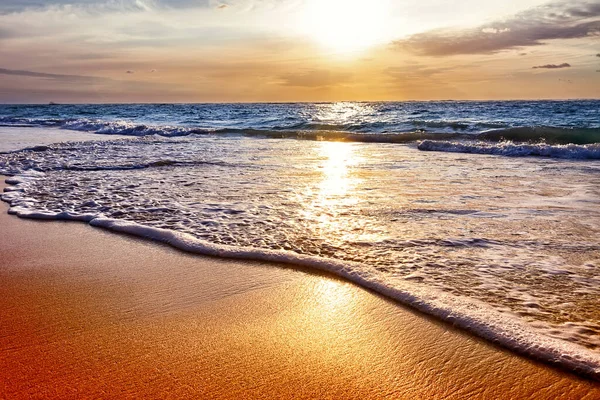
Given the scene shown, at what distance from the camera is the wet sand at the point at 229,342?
7.52 feet

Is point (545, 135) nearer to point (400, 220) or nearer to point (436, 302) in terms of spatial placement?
point (400, 220)

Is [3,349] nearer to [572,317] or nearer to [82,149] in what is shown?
[572,317]

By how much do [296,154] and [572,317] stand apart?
402 inches

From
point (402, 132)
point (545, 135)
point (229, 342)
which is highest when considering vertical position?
point (402, 132)

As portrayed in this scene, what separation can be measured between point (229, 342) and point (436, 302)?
4.52 feet

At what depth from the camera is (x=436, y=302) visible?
3.19 m

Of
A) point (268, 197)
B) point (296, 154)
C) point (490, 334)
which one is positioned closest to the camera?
point (490, 334)

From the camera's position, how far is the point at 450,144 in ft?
50.9

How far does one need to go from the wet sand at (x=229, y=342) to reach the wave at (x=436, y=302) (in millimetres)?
89

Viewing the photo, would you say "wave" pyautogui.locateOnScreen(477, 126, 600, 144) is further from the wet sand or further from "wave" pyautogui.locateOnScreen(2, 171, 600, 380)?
the wet sand

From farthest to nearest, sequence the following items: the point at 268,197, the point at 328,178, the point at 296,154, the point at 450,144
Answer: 1. the point at 450,144
2. the point at 296,154
3. the point at 328,178
4. the point at 268,197

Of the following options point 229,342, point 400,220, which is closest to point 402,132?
point 400,220

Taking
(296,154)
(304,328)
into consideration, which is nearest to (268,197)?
(304,328)

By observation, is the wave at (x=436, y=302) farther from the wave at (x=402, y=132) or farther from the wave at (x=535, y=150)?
the wave at (x=402, y=132)
